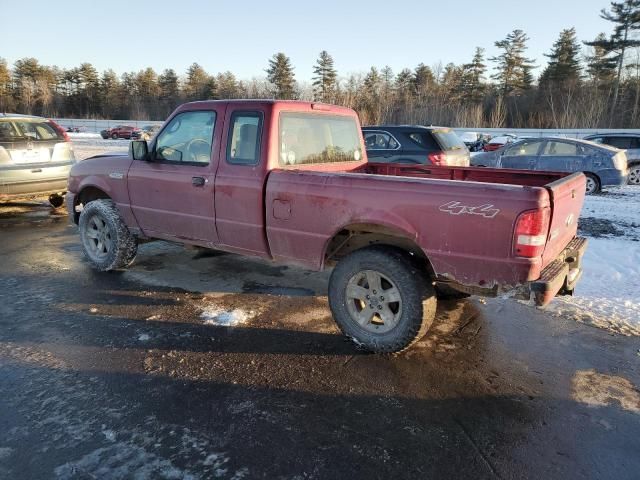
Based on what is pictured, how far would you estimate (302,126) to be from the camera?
461cm

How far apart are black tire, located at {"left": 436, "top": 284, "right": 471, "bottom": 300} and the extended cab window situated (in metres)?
1.75

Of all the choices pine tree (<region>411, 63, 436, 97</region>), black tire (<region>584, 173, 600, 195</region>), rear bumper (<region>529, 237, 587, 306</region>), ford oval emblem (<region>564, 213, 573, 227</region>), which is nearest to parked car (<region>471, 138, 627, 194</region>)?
black tire (<region>584, 173, 600, 195</region>)

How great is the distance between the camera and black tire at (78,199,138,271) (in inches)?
217

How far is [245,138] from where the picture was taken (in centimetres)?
438

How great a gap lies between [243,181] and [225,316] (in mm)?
1291

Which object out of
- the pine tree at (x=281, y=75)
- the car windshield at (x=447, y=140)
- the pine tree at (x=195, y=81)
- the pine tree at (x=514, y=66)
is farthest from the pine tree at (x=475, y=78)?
the car windshield at (x=447, y=140)

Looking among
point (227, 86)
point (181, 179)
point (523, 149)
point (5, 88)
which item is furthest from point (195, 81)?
point (181, 179)

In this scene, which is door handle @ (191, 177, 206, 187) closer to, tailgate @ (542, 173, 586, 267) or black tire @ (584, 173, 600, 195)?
tailgate @ (542, 173, 586, 267)

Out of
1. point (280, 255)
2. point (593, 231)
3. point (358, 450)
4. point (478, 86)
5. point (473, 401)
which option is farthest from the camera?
point (478, 86)

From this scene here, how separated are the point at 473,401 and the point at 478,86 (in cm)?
6520

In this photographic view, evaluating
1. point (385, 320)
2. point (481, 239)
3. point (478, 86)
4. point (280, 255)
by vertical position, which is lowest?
point (385, 320)

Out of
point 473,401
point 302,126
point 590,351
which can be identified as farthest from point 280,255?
point 590,351

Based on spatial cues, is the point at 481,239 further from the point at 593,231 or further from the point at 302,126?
the point at 593,231

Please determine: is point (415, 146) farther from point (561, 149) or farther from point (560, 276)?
point (560, 276)
